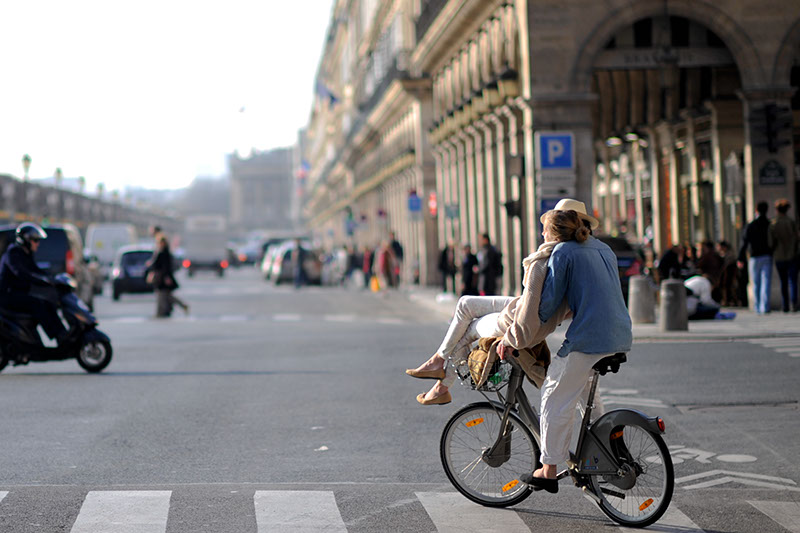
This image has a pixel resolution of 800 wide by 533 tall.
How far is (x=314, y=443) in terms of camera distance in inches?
421

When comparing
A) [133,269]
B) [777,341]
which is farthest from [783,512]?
[133,269]

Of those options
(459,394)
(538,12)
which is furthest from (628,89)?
(459,394)

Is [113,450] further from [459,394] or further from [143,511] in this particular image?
[459,394]

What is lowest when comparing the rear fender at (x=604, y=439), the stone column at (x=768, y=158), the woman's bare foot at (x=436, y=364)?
the rear fender at (x=604, y=439)

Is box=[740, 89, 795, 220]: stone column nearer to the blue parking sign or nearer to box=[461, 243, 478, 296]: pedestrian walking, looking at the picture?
the blue parking sign

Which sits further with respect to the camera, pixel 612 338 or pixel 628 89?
pixel 628 89

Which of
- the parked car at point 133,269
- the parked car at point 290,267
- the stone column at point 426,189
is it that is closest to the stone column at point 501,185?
the parked car at point 133,269

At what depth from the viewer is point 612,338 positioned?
7445 millimetres

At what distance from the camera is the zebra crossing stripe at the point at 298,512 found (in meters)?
7.44

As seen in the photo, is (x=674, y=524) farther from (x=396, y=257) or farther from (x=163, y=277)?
(x=396, y=257)

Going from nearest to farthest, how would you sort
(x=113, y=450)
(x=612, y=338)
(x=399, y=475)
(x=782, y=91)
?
(x=612, y=338) < (x=399, y=475) < (x=113, y=450) < (x=782, y=91)

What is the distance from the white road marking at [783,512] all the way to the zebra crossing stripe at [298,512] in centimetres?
→ 231

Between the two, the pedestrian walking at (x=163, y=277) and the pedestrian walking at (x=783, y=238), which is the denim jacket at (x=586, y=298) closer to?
the pedestrian walking at (x=783, y=238)

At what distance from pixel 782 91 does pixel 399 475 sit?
20684 millimetres
